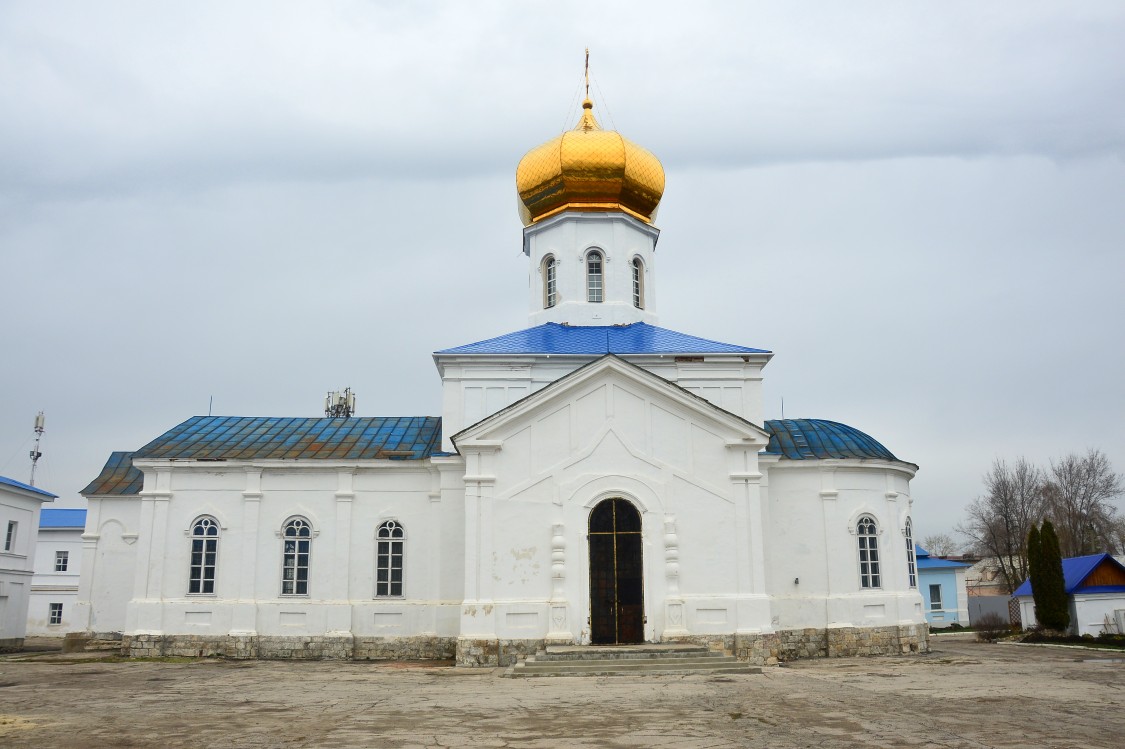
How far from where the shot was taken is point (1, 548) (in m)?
27.2

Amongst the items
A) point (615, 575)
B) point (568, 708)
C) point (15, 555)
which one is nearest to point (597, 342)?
point (615, 575)

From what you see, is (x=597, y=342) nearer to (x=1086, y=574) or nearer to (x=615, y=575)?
(x=615, y=575)

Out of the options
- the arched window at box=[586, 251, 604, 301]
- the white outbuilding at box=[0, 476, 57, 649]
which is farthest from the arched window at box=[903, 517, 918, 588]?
the white outbuilding at box=[0, 476, 57, 649]

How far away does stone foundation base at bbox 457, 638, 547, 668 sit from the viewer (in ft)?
60.0

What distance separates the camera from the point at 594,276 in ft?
84.4

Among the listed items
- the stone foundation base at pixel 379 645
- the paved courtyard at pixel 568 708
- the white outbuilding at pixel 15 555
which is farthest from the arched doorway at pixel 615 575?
the white outbuilding at pixel 15 555

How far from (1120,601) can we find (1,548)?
3337cm

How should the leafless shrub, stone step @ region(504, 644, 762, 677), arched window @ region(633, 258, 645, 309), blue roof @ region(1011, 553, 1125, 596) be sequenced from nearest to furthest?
stone step @ region(504, 644, 762, 677) < arched window @ region(633, 258, 645, 309) < blue roof @ region(1011, 553, 1125, 596) < the leafless shrub

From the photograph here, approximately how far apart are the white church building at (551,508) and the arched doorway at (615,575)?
0.15ft

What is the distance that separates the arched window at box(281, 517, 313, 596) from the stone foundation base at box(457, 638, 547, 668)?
17.3 feet

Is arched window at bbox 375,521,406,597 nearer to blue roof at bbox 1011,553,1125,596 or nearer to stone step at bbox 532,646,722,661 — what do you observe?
stone step at bbox 532,646,722,661

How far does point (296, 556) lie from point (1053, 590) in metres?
21.5

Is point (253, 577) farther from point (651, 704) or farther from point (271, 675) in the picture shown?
point (651, 704)

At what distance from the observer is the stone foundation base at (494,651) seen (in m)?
18.3
